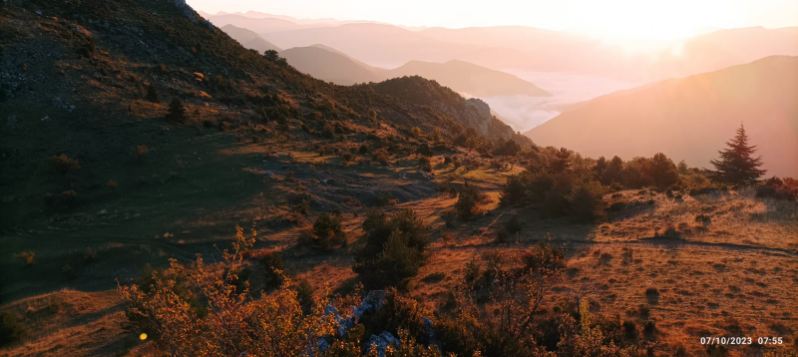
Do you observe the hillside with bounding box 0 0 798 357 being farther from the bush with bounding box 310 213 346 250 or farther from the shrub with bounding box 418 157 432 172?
the shrub with bounding box 418 157 432 172

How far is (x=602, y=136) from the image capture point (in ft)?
506

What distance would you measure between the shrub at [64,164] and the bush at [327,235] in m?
Result: 16.4

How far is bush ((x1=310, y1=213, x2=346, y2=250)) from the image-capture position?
21320 millimetres

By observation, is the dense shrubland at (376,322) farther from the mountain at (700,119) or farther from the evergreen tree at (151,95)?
the mountain at (700,119)

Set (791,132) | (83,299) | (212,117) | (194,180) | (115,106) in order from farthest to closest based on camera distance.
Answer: (791,132), (212,117), (115,106), (194,180), (83,299)

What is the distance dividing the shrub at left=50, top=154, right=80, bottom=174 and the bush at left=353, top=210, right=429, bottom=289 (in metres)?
19.4

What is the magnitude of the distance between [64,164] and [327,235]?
17.6m

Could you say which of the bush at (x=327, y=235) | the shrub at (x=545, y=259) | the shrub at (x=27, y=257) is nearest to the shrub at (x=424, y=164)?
the bush at (x=327, y=235)

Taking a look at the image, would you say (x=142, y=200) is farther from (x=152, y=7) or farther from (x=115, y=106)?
(x=152, y=7)

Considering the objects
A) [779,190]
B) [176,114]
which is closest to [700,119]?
[779,190]

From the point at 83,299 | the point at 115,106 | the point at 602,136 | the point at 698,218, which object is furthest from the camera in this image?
the point at 602,136

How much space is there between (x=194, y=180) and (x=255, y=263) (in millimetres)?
10269

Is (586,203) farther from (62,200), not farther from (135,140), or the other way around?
(135,140)

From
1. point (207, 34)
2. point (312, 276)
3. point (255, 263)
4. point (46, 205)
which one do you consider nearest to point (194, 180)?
point (46, 205)
